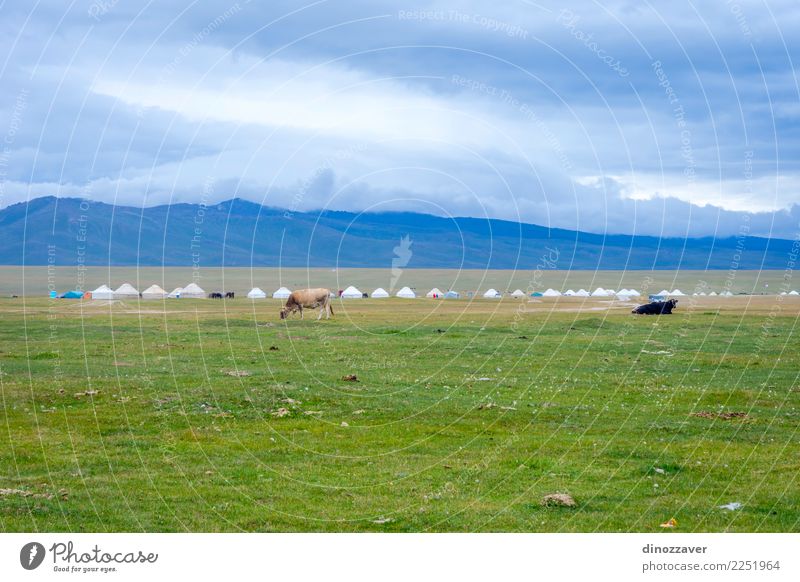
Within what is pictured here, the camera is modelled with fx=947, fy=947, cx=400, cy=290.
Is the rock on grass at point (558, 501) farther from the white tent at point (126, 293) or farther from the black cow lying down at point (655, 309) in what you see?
the white tent at point (126, 293)

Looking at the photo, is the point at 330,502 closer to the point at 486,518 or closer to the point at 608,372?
the point at 486,518

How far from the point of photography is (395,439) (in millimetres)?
21312

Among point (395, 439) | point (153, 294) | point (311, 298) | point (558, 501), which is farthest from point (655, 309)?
point (153, 294)

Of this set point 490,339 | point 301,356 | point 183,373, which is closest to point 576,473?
point 183,373

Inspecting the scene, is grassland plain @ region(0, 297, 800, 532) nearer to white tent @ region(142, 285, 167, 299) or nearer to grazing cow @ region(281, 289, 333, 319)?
grazing cow @ region(281, 289, 333, 319)

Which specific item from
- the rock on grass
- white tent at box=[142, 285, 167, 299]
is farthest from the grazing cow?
white tent at box=[142, 285, 167, 299]

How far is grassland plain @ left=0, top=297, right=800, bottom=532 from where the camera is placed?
15531mm

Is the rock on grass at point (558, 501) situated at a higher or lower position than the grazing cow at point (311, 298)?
lower

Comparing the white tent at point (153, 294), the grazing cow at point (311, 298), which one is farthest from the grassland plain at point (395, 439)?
the white tent at point (153, 294)

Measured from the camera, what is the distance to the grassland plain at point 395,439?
15531 mm

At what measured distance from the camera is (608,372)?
109 feet

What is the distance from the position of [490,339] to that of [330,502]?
32494mm

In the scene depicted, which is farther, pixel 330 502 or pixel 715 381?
pixel 715 381

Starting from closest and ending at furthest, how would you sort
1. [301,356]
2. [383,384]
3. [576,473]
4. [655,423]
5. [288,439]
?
1. [576,473]
2. [288,439]
3. [655,423]
4. [383,384]
5. [301,356]
